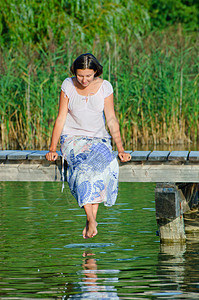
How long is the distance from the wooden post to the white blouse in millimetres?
691

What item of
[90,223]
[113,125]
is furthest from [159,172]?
[90,223]

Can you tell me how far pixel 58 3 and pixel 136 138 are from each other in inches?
201

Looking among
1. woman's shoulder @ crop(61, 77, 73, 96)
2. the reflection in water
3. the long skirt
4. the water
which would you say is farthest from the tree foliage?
the reflection in water

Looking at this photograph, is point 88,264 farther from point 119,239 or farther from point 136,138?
point 136,138

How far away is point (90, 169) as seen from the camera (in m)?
5.65

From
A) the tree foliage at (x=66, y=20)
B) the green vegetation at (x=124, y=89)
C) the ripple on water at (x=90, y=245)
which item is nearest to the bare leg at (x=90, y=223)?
the ripple on water at (x=90, y=245)

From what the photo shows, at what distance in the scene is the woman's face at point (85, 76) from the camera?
225 inches

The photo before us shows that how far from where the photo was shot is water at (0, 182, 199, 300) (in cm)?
463

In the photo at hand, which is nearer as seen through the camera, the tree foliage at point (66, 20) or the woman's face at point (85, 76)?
the woman's face at point (85, 76)

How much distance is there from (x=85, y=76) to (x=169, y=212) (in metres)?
1.35

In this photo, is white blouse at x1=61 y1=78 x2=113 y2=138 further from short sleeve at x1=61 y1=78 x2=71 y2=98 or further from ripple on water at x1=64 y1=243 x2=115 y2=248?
ripple on water at x1=64 y1=243 x2=115 y2=248

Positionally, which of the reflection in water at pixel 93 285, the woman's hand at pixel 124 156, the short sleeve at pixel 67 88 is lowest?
the reflection in water at pixel 93 285

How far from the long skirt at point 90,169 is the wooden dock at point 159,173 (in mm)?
426

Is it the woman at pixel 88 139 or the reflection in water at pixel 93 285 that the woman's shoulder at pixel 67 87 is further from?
the reflection in water at pixel 93 285
